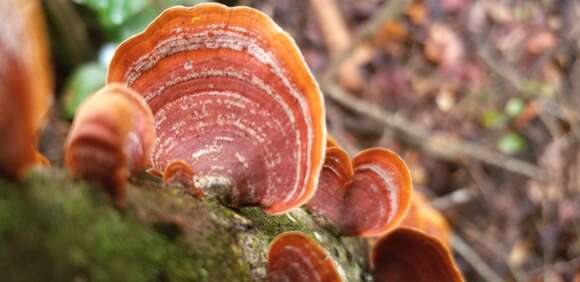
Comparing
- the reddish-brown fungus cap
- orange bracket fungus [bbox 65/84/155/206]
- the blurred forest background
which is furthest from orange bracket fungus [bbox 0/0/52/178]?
the blurred forest background

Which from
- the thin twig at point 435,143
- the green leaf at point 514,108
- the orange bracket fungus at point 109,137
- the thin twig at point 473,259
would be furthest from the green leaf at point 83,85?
the green leaf at point 514,108

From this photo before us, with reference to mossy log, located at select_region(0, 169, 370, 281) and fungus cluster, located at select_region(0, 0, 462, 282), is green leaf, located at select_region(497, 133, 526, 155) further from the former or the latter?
mossy log, located at select_region(0, 169, 370, 281)

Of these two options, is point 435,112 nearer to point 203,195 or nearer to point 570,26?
point 570,26

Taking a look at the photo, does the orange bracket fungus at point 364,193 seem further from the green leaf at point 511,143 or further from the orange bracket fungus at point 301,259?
the green leaf at point 511,143

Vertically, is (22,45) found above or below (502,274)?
above

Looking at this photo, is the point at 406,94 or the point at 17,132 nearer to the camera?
the point at 17,132

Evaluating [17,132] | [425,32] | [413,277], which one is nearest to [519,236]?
[425,32]

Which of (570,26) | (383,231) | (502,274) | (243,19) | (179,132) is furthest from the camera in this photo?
(570,26)
